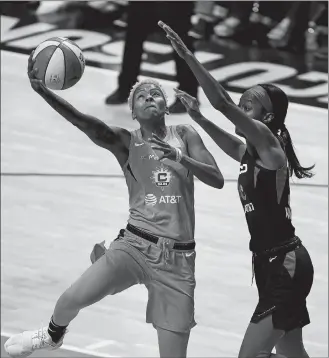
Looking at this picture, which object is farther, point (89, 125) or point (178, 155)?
point (89, 125)

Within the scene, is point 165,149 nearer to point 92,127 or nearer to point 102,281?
point 92,127

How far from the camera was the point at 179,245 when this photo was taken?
7484 mm

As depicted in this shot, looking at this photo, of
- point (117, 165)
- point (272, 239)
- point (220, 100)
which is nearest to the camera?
point (220, 100)

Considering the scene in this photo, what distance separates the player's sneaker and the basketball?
1.55 m

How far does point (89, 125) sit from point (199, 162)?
0.76 meters

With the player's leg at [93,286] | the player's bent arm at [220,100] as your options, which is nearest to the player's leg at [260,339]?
the player's leg at [93,286]

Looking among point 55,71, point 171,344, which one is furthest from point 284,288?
point 55,71

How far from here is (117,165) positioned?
43.6 feet

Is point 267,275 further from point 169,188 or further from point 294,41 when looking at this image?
point 294,41

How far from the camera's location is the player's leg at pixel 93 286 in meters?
7.35

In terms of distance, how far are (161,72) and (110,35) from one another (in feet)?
6.46

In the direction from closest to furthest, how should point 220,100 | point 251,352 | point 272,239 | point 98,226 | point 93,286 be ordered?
point 220,100
point 251,352
point 272,239
point 93,286
point 98,226

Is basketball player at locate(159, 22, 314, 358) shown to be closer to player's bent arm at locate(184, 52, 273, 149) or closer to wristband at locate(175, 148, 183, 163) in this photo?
player's bent arm at locate(184, 52, 273, 149)

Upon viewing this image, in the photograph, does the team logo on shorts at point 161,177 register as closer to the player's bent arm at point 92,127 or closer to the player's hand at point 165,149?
the player's bent arm at point 92,127
